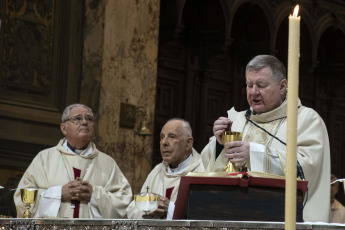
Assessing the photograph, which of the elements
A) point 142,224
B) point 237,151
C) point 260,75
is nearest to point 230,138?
point 237,151

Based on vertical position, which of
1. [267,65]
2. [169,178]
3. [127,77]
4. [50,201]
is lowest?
[50,201]

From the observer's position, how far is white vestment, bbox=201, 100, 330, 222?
4789 mm

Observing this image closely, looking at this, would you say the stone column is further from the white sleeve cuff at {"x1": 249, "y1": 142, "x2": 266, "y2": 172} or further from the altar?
the altar

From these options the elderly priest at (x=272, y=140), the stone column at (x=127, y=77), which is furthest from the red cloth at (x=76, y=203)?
the stone column at (x=127, y=77)

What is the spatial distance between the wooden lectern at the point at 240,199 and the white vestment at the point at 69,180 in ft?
8.67

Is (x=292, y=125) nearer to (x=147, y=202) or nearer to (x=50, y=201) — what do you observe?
(x=147, y=202)

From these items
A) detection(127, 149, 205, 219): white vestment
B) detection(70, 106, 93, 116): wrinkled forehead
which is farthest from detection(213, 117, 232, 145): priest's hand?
detection(70, 106, 93, 116): wrinkled forehead

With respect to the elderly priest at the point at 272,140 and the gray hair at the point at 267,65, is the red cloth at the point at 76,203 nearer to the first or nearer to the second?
the elderly priest at the point at 272,140

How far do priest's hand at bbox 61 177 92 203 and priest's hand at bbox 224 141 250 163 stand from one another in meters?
2.10

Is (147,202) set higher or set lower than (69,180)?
lower

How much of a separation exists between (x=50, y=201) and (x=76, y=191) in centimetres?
22

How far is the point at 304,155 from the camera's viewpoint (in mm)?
4969

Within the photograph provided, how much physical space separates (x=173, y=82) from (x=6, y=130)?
11.5ft

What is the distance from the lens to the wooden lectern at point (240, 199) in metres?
3.99
